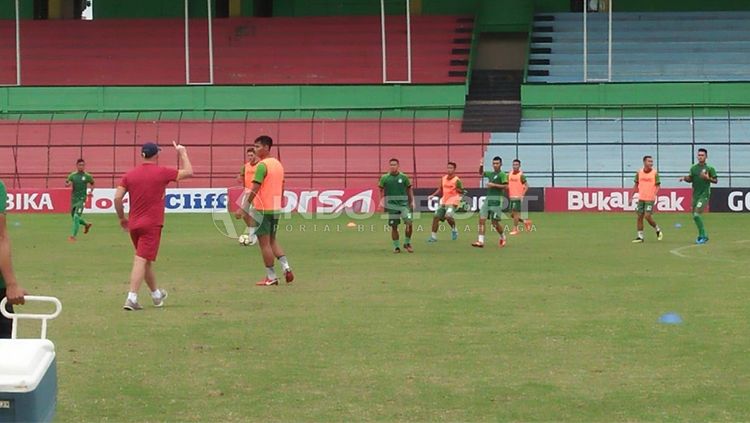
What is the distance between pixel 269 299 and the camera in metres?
17.0

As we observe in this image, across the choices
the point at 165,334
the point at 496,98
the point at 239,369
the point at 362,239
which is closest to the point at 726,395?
the point at 239,369

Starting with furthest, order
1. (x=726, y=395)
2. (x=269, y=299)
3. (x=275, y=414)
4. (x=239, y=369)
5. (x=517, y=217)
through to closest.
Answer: (x=517, y=217) < (x=269, y=299) < (x=239, y=369) < (x=726, y=395) < (x=275, y=414)

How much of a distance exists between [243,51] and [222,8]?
444 centimetres

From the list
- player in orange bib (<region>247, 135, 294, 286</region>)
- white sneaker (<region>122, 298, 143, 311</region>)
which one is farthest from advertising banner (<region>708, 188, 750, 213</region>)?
white sneaker (<region>122, 298, 143, 311</region>)

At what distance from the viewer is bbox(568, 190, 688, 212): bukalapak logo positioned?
45094 mm

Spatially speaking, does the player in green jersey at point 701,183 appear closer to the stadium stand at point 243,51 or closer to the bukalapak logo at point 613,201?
the bukalapak logo at point 613,201

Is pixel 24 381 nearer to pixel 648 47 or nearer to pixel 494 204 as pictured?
pixel 494 204

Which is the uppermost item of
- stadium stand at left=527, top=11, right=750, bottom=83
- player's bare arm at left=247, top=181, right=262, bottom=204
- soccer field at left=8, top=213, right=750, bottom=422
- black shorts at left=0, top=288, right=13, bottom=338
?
stadium stand at left=527, top=11, right=750, bottom=83

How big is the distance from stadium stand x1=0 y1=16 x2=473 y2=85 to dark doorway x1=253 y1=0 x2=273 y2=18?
1.96m

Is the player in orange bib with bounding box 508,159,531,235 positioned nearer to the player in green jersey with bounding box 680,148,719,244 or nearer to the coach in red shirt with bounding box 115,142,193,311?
the player in green jersey with bounding box 680,148,719,244

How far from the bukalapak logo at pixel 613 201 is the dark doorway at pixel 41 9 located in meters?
27.5

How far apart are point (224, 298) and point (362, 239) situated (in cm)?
1434

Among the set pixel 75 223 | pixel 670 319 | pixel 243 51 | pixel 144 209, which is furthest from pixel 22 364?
pixel 243 51

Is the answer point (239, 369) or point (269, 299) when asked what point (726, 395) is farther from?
point (269, 299)
